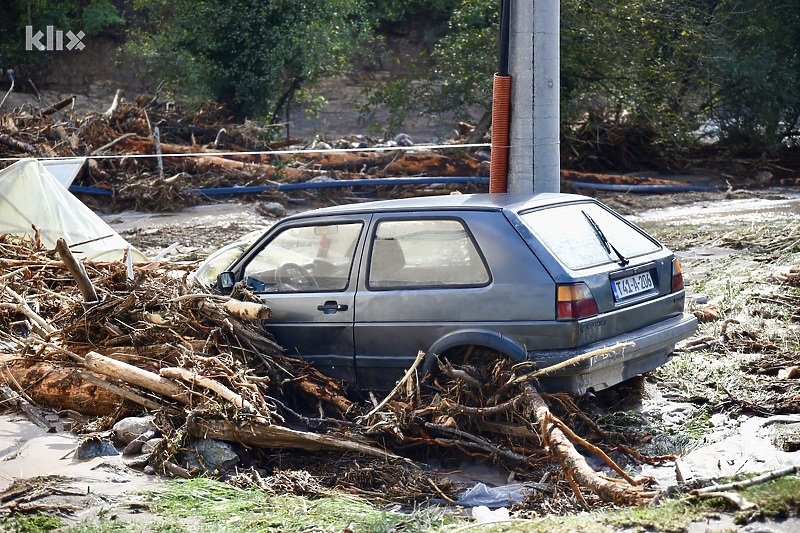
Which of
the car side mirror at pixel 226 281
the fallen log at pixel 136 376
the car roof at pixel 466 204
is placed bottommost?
the fallen log at pixel 136 376

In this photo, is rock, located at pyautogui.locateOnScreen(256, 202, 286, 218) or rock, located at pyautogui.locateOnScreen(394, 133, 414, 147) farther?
rock, located at pyautogui.locateOnScreen(394, 133, 414, 147)

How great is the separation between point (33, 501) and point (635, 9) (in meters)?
16.7

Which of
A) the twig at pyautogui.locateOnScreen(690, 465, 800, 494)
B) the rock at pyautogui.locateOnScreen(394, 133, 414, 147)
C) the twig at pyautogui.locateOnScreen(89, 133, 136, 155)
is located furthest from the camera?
the rock at pyautogui.locateOnScreen(394, 133, 414, 147)

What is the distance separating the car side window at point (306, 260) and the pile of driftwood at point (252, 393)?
233 millimetres

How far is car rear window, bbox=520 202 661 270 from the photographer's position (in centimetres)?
583

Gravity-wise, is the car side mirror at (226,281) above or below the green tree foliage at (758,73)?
below

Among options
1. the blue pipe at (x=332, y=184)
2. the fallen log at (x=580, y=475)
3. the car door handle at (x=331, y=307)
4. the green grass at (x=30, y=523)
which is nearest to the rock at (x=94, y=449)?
the green grass at (x=30, y=523)

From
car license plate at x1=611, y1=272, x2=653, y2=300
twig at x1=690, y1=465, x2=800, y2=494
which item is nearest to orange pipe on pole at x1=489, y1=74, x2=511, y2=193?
car license plate at x1=611, y1=272, x2=653, y2=300

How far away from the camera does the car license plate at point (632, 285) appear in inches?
231

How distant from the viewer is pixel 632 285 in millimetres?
6027

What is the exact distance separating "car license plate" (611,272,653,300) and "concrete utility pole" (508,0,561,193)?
8.94 feet

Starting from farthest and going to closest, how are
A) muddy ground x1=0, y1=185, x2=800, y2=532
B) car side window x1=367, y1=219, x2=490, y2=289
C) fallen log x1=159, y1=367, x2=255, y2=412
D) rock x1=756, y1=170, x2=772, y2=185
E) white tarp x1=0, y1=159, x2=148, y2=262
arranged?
rock x1=756, y1=170, x2=772, y2=185 → white tarp x1=0, y1=159, x2=148, y2=262 → car side window x1=367, y1=219, x2=490, y2=289 → fallen log x1=159, y1=367, x2=255, y2=412 → muddy ground x1=0, y1=185, x2=800, y2=532

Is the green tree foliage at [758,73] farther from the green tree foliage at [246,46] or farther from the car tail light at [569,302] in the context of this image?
the car tail light at [569,302]

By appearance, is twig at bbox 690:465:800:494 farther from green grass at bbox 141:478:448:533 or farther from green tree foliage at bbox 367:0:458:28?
green tree foliage at bbox 367:0:458:28
